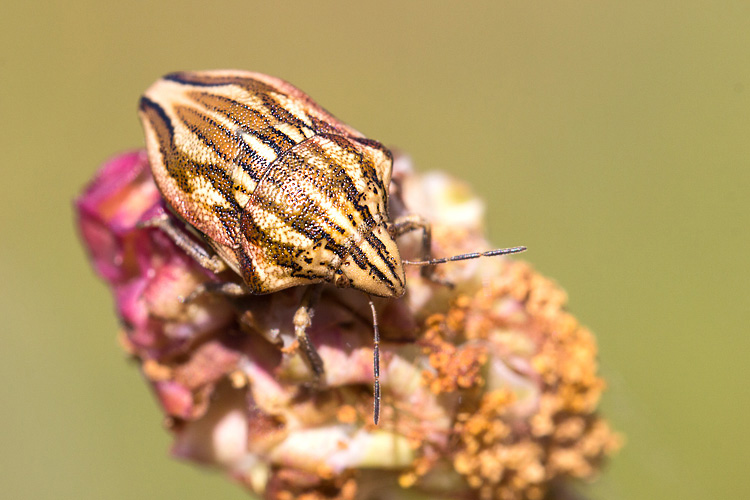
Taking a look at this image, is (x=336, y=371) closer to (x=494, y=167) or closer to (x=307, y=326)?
(x=307, y=326)

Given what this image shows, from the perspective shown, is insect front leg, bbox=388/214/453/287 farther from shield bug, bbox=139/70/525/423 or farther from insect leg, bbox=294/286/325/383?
insect leg, bbox=294/286/325/383

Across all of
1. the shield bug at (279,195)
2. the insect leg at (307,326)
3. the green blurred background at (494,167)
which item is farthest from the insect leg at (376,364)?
the green blurred background at (494,167)

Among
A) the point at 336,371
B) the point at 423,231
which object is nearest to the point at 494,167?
the point at 423,231

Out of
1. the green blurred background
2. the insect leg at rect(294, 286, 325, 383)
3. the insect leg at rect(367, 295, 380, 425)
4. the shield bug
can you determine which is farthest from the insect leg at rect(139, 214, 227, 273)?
the green blurred background

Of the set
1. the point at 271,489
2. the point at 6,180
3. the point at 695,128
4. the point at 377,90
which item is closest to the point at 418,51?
the point at 377,90

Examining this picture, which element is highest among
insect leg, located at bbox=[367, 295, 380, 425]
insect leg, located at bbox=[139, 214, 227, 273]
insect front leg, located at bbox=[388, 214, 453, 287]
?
insect front leg, located at bbox=[388, 214, 453, 287]

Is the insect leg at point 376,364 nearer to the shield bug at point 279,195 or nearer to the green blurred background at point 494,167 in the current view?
the shield bug at point 279,195

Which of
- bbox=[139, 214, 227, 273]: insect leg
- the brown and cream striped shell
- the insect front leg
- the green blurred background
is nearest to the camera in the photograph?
the brown and cream striped shell

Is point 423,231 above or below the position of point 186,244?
above
